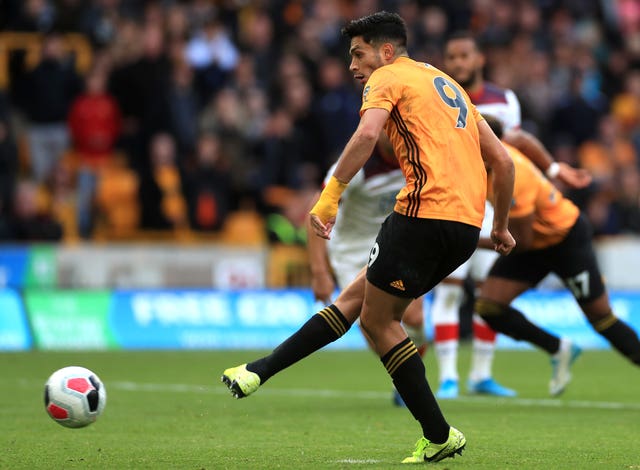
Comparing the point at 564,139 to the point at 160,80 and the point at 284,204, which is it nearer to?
the point at 284,204

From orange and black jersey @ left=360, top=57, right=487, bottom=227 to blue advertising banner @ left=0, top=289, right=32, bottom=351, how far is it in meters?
10.4

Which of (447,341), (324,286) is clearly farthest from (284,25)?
(324,286)

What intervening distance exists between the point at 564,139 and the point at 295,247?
4.95 metres

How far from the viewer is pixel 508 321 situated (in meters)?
10.5

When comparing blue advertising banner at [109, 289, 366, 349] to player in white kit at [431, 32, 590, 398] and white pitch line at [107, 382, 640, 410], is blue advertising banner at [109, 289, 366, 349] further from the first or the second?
player in white kit at [431, 32, 590, 398]

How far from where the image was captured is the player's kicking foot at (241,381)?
6.85m

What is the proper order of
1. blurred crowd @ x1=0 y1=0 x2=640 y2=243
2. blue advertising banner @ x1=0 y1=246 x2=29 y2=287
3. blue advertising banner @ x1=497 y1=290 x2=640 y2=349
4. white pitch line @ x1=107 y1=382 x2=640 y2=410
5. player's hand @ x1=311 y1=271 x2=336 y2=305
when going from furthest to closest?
blurred crowd @ x1=0 y1=0 x2=640 y2=243, blue advertising banner @ x1=497 y1=290 x2=640 y2=349, blue advertising banner @ x1=0 y1=246 x2=29 y2=287, white pitch line @ x1=107 y1=382 x2=640 y2=410, player's hand @ x1=311 y1=271 x2=336 y2=305

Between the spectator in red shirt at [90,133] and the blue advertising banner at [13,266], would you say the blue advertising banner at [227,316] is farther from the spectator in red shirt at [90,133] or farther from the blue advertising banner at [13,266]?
the spectator in red shirt at [90,133]

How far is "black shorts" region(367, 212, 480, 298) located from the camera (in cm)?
670

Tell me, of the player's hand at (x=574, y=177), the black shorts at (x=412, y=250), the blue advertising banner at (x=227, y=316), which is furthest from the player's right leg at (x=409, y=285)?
the blue advertising banner at (x=227, y=316)

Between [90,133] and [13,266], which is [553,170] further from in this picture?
[90,133]

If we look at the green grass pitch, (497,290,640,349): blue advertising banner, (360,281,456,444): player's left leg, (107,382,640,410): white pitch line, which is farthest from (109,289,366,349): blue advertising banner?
(360,281,456,444): player's left leg

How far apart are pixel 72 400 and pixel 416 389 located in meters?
1.91

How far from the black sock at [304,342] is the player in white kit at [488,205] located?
3455 millimetres
